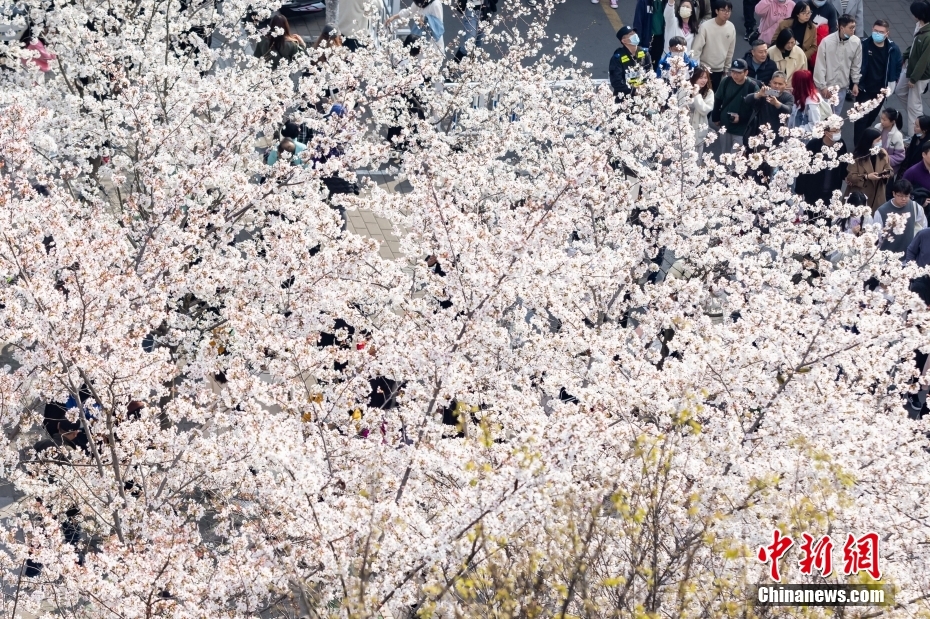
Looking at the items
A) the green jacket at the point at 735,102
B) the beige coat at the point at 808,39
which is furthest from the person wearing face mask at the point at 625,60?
the beige coat at the point at 808,39

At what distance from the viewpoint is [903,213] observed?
12.0 meters

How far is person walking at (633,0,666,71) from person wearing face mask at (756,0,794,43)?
152cm

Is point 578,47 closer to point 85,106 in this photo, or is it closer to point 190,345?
point 85,106

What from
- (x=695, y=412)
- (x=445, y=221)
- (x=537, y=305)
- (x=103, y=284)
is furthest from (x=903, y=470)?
(x=103, y=284)

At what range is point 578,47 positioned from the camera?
18656 mm

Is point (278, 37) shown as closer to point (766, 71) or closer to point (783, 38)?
point (766, 71)

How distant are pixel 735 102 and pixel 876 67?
305 cm

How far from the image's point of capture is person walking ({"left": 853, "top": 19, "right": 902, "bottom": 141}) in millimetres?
15625

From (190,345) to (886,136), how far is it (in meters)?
9.36

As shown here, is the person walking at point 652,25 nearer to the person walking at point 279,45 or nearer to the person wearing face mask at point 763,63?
the person wearing face mask at point 763,63

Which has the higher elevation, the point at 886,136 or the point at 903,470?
the point at 886,136

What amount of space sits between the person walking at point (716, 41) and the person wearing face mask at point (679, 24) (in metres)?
0.24

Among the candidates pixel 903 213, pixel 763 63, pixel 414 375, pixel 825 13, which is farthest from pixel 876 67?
pixel 414 375

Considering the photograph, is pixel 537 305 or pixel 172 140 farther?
pixel 172 140
